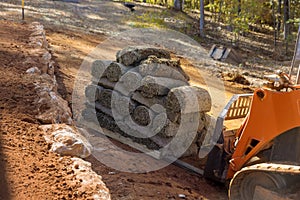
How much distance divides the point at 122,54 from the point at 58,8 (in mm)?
16326

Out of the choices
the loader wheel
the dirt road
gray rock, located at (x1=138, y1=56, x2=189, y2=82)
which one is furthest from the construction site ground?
gray rock, located at (x1=138, y1=56, x2=189, y2=82)

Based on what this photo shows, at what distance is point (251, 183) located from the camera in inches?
188

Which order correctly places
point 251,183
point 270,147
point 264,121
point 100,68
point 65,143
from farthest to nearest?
point 100,68 < point 270,147 < point 264,121 < point 251,183 < point 65,143

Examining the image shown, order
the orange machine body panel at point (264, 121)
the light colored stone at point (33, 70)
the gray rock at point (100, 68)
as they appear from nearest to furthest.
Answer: the orange machine body panel at point (264, 121) < the light colored stone at point (33, 70) < the gray rock at point (100, 68)

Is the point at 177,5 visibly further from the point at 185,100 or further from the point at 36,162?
the point at 36,162

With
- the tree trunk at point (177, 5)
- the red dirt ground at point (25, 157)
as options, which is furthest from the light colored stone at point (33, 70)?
the tree trunk at point (177, 5)

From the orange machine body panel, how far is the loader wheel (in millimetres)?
371

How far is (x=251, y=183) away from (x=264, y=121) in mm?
774

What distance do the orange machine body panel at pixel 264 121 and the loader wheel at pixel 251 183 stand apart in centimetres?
37

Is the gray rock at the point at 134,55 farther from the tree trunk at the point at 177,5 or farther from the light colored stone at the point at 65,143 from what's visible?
the tree trunk at the point at 177,5

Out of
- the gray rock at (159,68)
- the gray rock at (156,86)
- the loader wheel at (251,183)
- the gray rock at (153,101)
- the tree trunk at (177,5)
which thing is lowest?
the loader wheel at (251,183)

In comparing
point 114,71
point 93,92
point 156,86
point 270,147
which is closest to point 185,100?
point 156,86

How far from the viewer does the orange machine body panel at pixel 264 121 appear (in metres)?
4.62

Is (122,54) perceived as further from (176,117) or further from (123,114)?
(176,117)
